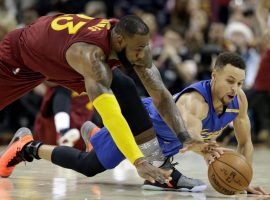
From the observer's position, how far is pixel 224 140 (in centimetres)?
1047

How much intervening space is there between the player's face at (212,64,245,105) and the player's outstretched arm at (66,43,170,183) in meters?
0.97

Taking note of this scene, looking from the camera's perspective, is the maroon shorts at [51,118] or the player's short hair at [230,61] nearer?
the player's short hair at [230,61]

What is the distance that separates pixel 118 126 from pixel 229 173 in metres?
0.85

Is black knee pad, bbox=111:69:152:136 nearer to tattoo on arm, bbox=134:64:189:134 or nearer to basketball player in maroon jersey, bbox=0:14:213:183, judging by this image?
basketball player in maroon jersey, bbox=0:14:213:183

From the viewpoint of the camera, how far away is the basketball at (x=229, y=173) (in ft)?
16.4

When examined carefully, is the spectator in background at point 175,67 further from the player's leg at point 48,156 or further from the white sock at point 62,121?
the player's leg at point 48,156

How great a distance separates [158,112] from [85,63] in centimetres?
87

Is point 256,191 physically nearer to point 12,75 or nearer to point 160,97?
point 160,97

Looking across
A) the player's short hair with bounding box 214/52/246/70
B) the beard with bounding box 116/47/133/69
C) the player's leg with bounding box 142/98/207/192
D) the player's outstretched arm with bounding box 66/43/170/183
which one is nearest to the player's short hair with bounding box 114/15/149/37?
the beard with bounding box 116/47/133/69

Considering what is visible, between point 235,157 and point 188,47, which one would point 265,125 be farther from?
point 235,157

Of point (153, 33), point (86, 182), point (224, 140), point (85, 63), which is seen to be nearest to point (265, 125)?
point (224, 140)

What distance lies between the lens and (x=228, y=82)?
18.1 feet

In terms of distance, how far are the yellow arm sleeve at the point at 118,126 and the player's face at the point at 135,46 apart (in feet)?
1.35

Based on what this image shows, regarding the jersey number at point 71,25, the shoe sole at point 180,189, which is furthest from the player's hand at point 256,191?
the jersey number at point 71,25
